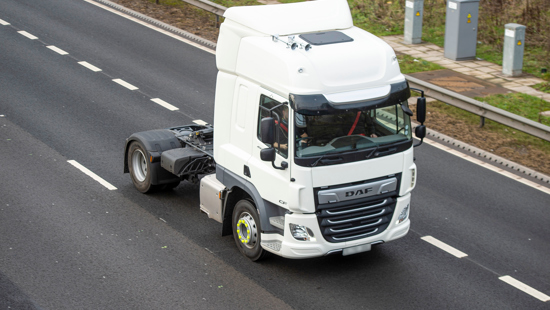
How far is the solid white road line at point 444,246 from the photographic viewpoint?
1028 cm

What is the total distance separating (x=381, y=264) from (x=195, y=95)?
7.42 metres

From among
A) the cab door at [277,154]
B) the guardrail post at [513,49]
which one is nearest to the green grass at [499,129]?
the guardrail post at [513,49]

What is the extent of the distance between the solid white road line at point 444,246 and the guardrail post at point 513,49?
8164 mm

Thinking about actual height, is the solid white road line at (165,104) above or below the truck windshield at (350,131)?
below

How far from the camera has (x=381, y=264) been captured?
9.94 metres

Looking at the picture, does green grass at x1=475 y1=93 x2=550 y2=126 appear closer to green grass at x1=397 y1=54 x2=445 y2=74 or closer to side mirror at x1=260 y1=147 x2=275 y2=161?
green grass at x1=397 y1=54 x2=445 y2=74

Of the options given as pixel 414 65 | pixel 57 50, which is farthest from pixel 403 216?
pixel 57 50

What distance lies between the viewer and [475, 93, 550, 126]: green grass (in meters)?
15.2

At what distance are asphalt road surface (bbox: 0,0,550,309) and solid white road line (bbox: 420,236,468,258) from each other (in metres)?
0.03

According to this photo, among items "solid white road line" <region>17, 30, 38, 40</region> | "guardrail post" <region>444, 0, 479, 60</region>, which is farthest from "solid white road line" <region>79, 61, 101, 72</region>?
"guardrail post" <region>444, 0, 479, 60</region>

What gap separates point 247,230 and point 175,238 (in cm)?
127

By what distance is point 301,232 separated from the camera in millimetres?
9039

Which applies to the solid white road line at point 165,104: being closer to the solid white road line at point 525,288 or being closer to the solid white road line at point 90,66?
the solid white road line at point 90,66

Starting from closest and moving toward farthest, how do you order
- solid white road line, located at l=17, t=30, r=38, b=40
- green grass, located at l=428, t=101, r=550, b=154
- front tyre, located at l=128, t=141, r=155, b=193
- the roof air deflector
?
1. the roof air deflector
2. front tyre, located at l=128, t=141, r=155, b=193
3. green grass, located at l=428, t=101, r=550, b=154
4. solid white road line, located at l=17, t=30, r=38, b=40
